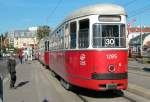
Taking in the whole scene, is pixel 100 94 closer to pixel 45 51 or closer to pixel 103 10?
pixel 103 10

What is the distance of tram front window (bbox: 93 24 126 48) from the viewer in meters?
13.3

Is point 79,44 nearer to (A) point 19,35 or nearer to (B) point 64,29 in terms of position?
(B) point 64,29

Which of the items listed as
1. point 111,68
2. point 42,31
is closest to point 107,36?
point 111,68

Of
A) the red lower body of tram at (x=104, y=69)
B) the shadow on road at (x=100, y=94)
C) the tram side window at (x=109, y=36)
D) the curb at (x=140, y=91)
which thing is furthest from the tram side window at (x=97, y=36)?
the curb at (x=140, y=91)

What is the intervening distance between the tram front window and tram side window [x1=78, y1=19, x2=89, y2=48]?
38 centimetres

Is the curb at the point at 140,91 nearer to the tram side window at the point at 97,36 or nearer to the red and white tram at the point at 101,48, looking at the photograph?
the red and white tram at the point at 101,48

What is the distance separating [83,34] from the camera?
45.7ft

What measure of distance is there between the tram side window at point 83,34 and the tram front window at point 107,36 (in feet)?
1.25

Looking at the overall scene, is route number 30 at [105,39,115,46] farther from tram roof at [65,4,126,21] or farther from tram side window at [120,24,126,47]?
tram roof at [65,4,126,21]

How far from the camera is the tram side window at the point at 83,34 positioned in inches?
538

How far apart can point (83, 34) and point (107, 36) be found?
973 millimetres

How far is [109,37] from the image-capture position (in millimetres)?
13359

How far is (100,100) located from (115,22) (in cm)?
269

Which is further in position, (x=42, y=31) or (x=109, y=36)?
(x=42, y=31)
